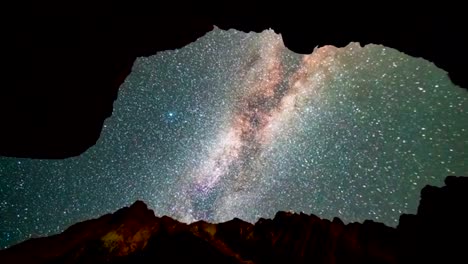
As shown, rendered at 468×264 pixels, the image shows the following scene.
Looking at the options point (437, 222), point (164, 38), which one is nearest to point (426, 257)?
point (437, 222)

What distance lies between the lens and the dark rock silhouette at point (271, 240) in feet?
27.8

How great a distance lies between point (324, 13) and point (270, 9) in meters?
1.89

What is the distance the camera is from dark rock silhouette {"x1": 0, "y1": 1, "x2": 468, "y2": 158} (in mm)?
10219

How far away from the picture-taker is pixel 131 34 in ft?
38.9

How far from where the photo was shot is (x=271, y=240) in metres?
9.95

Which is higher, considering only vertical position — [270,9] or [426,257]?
[270,9]

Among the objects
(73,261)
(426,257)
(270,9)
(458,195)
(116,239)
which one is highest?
(270,9)

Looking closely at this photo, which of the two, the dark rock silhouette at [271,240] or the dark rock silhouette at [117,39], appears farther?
the dark rock silhouette at [117,39]

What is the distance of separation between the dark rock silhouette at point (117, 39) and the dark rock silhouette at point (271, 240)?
4.55 m

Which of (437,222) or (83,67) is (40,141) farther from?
(437,222)

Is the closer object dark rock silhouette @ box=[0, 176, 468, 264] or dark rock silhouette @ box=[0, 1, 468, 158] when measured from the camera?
dark rock silhouette @ box=[0, 176, 468, 264]

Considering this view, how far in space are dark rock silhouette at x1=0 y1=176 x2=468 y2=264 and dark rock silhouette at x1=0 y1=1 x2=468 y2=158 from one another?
4.55 meters

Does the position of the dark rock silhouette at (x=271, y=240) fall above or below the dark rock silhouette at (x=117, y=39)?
below

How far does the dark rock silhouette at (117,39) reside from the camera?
33.5 feet
